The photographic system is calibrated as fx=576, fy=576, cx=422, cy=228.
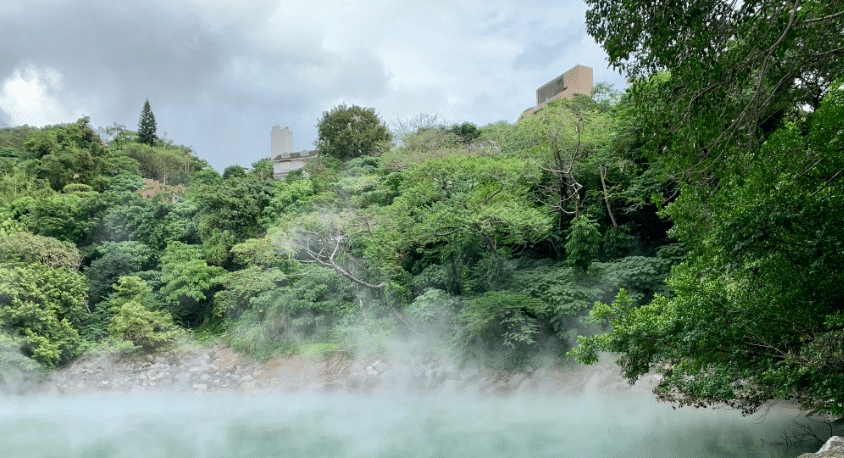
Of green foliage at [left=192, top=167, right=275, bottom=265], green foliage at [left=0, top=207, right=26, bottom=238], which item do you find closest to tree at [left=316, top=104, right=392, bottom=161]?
green foliage at [left=192, top=167, right=275, bottom=265]

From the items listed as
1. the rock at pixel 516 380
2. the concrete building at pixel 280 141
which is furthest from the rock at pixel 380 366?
the concrete building at pixel 280 141

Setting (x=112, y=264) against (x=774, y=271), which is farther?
(x=112, y=264)

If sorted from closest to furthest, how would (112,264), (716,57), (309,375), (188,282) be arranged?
(716,57), (309,375), (188,282), (112,264)

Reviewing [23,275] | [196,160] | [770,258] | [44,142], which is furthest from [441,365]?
[196,160]

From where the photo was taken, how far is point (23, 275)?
45.9 feet

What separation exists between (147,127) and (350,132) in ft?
48.2

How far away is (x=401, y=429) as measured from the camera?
9141 millimetres

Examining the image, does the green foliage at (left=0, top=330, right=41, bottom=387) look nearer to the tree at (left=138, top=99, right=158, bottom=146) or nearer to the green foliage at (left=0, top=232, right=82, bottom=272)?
the green foliage at (left=0, top=232, right=82, bottom=272)

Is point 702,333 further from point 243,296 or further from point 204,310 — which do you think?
point 204,310

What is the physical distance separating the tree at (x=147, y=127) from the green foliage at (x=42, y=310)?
59.5 ft

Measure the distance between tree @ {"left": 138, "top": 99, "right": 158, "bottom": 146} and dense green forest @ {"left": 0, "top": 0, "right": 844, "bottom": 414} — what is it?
4987 millimetres

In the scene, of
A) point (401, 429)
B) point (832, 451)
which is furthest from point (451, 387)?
point (832, 451)

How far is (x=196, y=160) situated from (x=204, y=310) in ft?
52.5

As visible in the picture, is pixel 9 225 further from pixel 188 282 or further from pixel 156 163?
pixel 156 163
